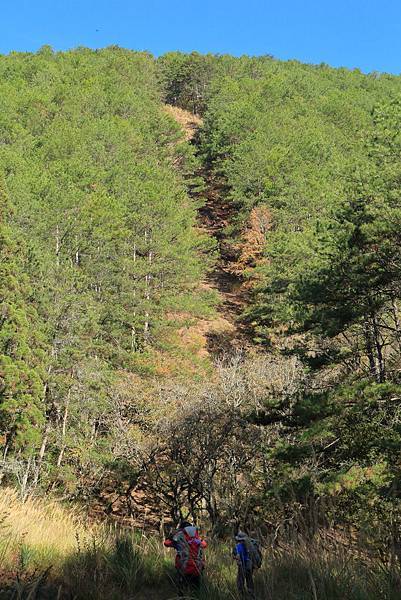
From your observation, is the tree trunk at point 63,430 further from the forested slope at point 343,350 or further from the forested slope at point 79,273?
the forested slope at point 343,350

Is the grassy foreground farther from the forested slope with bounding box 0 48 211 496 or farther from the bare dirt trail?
the bare dirt trail

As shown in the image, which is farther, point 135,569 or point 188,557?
point 188,557

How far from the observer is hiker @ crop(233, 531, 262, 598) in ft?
9.50

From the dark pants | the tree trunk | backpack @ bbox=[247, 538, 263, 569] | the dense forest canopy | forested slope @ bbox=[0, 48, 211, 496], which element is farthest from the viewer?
the tree trunk

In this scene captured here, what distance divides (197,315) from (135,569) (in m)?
28.7

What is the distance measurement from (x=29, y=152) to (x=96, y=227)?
10166 mm

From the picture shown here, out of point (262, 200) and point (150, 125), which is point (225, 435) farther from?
point (150, 125)

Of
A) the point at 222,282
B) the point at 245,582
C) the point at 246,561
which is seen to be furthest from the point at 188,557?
the point at 222,282

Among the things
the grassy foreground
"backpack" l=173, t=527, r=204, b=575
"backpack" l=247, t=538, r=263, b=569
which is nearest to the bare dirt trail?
"backpack" l=173, t=527, r=204, b=575

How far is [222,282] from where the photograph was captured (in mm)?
44844

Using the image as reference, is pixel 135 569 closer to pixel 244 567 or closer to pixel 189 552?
pixel 189 552

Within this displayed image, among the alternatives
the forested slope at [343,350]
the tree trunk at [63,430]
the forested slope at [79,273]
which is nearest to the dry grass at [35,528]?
the forested slope at [343,350]

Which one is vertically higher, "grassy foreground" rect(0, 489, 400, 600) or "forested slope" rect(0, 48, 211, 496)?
"forested slope" rect(0, 48, 211, 496)

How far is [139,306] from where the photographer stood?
28156 millimetres
